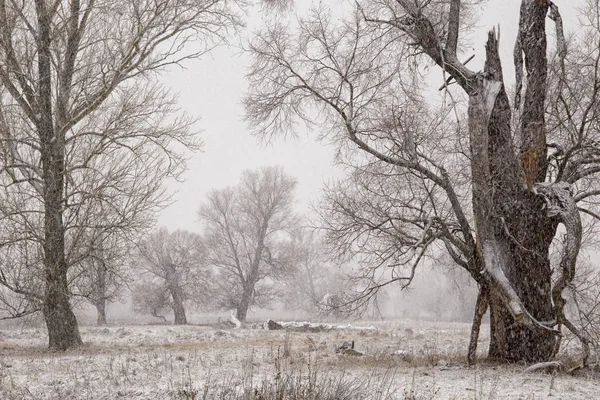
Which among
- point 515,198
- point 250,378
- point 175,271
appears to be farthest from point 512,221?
point 175,271

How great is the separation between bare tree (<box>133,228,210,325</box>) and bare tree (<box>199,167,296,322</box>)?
1032 millimetres

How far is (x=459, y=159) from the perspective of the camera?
354 inches

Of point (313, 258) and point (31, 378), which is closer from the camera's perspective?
point (31, 378)

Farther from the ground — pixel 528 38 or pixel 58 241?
pixel 528 38

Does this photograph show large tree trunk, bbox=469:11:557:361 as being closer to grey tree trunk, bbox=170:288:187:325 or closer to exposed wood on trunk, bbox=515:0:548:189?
exposed wood on trunk, bbox=515:0:548:189

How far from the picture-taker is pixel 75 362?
25.2 feet

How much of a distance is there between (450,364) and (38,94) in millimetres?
9823

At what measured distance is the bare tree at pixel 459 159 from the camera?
7621 mm

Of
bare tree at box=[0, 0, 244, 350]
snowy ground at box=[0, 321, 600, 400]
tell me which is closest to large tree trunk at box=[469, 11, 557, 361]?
snowy ground at box=[0, 321, 600, 400]

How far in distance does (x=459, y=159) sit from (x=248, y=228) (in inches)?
963

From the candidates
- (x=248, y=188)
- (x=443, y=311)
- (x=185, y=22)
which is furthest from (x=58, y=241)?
(x=443, y=311)

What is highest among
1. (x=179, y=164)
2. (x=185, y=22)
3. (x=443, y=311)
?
(x=185, y=22)

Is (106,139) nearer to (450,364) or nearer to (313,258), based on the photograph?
(450,364)

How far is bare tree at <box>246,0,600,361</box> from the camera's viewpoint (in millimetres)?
7621
